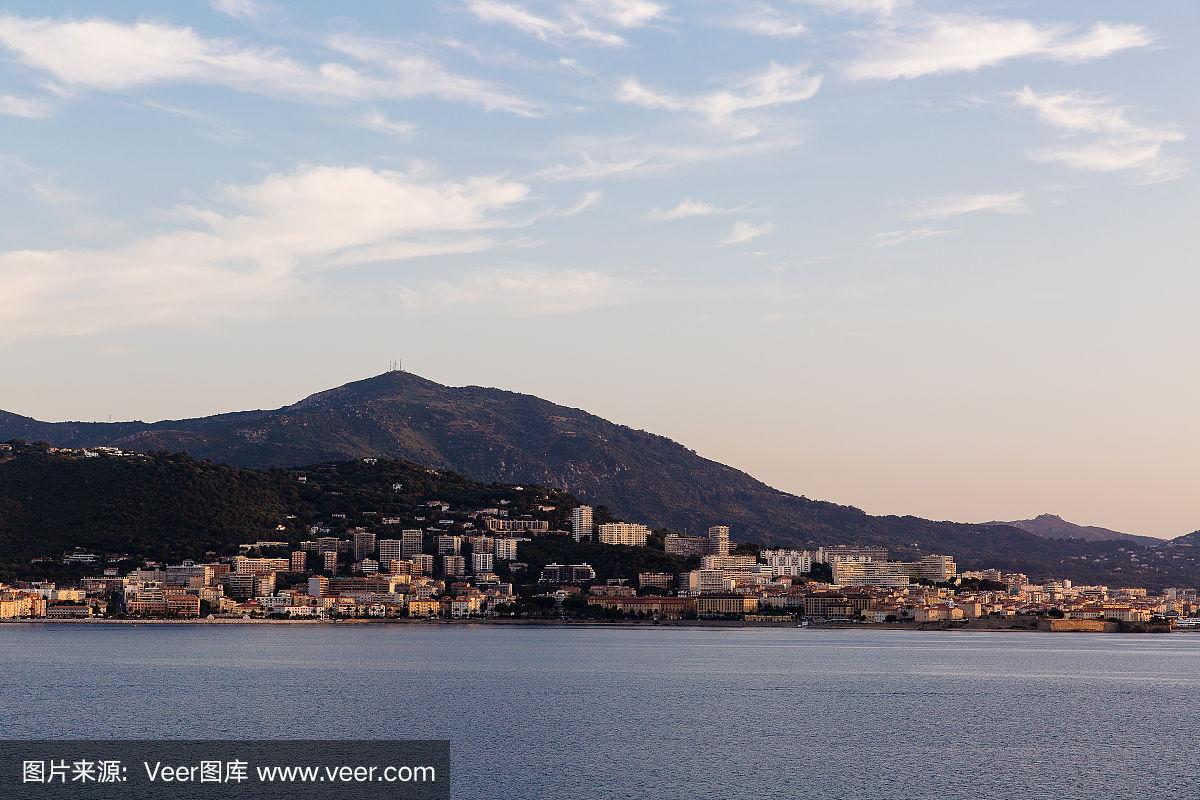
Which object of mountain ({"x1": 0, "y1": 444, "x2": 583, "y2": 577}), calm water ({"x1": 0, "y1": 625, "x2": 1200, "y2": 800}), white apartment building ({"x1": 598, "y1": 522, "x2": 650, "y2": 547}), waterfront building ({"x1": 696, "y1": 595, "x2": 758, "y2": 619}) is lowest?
calm water ({"x1": 0, "y1": 625, "x2": 1200, "y2": 800})

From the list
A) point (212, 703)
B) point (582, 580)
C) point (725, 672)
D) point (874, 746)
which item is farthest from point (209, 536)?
point (874, 746)

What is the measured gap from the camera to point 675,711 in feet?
173

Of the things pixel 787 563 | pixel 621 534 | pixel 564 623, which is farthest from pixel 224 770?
pixel 787 563

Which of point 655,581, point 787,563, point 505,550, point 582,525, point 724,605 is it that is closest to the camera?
point 724,605

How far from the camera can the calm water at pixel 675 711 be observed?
126ft

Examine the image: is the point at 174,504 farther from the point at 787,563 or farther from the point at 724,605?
the point at 787,563

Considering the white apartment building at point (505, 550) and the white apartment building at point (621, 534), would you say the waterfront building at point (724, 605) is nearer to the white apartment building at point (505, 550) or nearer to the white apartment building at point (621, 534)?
the white apartment building at point (505, 550)

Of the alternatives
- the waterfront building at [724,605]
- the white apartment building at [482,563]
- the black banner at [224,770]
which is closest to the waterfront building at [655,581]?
the waterfront building at [724,605]

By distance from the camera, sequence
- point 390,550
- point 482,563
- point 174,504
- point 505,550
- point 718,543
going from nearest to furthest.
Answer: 1. point 174,504
2. point 482,563
3. point 390,550
4. point 505,550
5. point 718,543

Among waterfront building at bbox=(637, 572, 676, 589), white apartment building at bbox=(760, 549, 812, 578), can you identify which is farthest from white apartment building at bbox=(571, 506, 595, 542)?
white apartment building at bbox=(760, 549, 812, 578)

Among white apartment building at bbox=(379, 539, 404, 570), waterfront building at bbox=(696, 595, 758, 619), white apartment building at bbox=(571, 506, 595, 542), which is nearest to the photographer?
waterfront building at bbox=(696, 595, 758, 619)

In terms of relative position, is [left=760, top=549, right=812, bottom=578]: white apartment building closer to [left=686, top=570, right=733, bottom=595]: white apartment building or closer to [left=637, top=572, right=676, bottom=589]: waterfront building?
[left=686, top=570, right=733, bottom=595]: white apartment building

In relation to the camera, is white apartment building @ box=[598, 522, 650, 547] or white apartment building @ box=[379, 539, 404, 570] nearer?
white apartment building @ box=[379, 539, 404, 570]

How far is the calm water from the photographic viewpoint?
126ft
